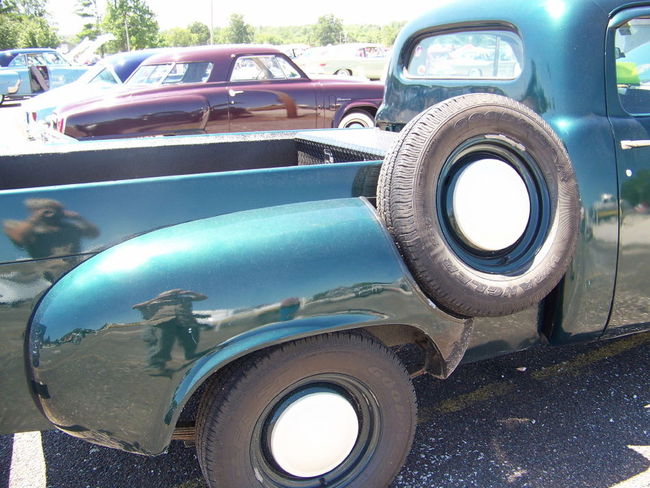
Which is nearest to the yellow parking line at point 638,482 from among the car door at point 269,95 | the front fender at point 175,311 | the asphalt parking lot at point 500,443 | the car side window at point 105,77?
the asphalt parking lot at point 500,443

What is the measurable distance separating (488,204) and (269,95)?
5758 millimetres

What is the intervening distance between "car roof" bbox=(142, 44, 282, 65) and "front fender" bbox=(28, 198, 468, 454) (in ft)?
19.3

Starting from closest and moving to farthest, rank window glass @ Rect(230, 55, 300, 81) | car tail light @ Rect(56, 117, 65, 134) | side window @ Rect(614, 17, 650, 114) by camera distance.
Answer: side window @ Rect(614, 17, 650, 114) → car tail light @ Rect(56, 117, 65, 134) → window glass @ Rect(230, 55, 300, 81)

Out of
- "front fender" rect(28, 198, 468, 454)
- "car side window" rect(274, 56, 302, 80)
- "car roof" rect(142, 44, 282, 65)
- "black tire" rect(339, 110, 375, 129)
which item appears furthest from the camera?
"black tire" rect(339, 110, 375, 129)

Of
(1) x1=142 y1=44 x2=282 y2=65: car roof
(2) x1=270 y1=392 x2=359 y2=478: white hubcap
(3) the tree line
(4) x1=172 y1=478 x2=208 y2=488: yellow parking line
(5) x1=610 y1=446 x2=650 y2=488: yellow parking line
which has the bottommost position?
(4) x1=172 y1=478 x2=208 y2=488: yellow parking line

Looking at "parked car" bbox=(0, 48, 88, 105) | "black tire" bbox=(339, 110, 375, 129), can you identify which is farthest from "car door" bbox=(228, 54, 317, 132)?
"parked car" bbox=(0, 48, 88, 105)

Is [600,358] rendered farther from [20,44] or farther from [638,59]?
[20,44]

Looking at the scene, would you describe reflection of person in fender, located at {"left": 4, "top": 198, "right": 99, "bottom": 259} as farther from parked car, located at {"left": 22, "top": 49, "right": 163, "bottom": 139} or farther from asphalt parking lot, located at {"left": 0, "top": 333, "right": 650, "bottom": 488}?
parked car, located at {"left": 22, "top": 49, "right": 163, "bottom": 139}

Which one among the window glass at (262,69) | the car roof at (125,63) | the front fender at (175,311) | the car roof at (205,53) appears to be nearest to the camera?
the front fender at (175,311)

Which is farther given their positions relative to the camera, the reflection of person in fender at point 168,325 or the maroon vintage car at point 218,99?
the maroon vintage car at point 218,99

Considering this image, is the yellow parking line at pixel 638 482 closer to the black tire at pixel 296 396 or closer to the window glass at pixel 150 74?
the black tire at pixel 296 396

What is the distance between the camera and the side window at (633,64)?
7.98ft

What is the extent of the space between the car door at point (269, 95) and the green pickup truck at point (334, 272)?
478 centimetres

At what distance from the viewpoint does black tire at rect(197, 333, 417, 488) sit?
1.73m
